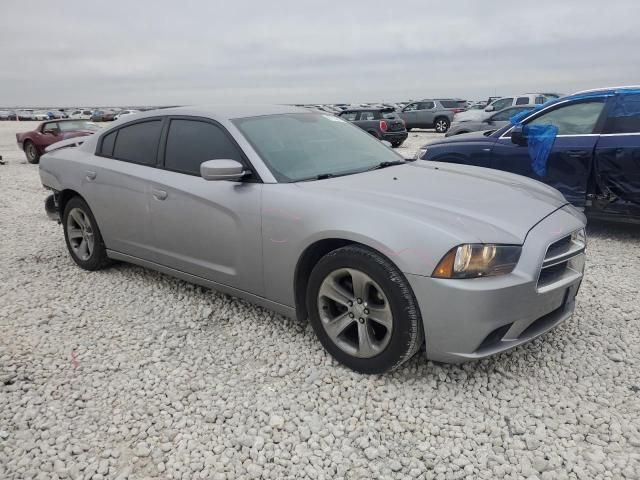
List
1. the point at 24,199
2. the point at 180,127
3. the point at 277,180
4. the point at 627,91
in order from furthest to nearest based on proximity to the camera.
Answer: the point at 24,199 < the point at 627,91 < the point at 180,127 < the point at 277,180

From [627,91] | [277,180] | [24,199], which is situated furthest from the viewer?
[24,199]

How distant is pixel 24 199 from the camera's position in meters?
8.86

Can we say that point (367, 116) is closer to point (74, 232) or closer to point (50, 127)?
point (50, 127)

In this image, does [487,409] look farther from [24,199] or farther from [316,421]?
[24,199]

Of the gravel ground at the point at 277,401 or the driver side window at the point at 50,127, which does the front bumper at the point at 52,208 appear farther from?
the driver side window at the point at 50,127

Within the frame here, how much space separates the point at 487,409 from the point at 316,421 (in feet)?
2.90

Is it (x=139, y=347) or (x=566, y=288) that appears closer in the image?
(x=566, y=288)

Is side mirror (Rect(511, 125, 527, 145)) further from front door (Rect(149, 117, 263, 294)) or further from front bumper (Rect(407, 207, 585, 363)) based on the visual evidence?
front door (Rect(149, 117, 263, 294))

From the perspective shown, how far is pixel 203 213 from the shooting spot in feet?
11.1

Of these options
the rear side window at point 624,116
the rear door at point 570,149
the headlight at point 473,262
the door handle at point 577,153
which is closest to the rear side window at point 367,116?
the rear door at point 570,149

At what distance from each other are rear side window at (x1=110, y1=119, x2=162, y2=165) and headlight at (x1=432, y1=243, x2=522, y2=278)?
2.47 meters

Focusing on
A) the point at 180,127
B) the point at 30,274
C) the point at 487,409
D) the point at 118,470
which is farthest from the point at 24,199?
the point at 487,409

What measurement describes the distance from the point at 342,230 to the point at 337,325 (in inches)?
22.9

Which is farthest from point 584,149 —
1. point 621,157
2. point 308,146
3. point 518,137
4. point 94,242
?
point 94,242
